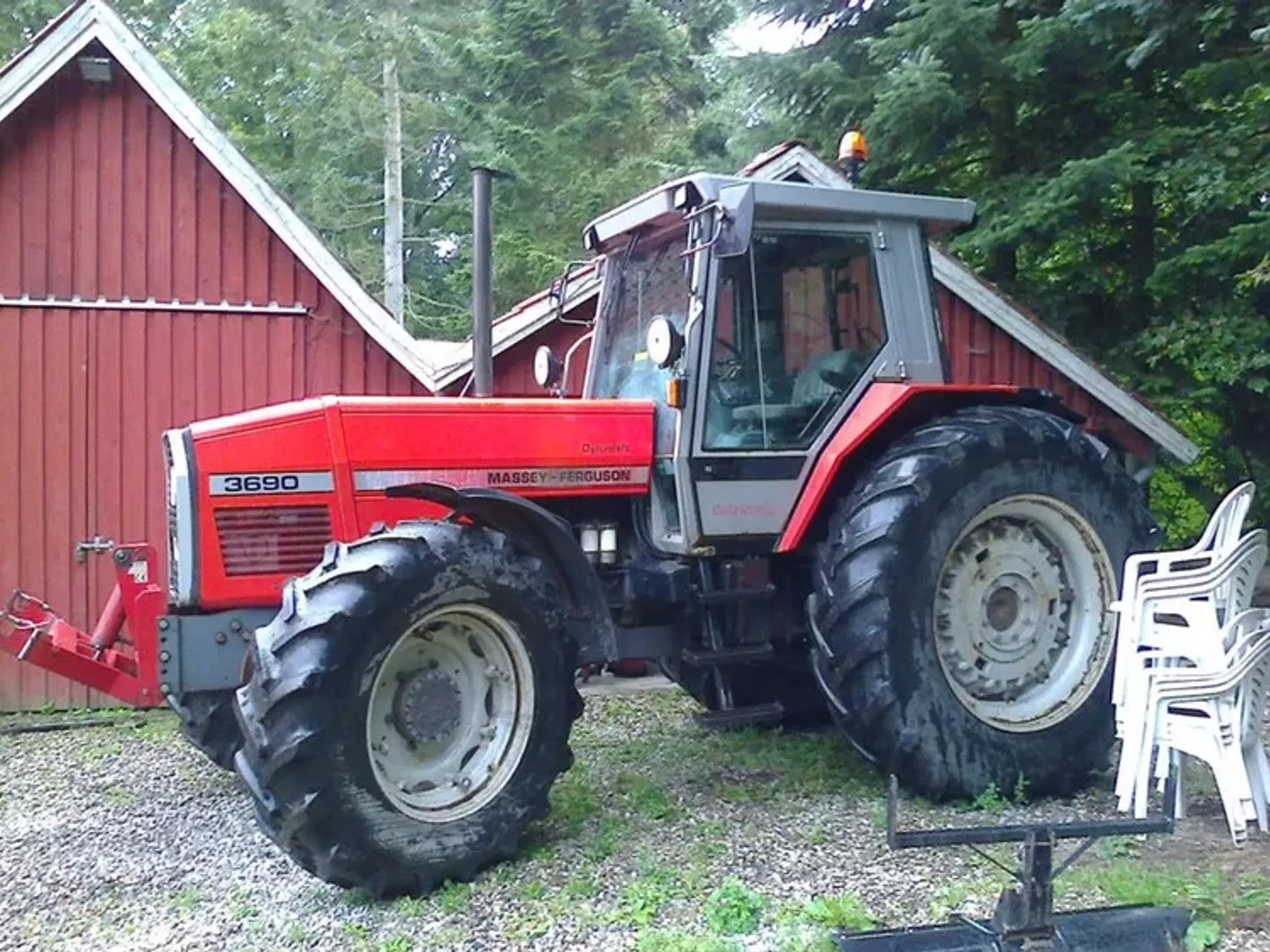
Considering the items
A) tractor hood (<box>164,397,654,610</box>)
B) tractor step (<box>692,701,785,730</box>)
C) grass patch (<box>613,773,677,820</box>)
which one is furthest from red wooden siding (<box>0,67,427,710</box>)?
tractor step (<box>692,701,785,730</box>)

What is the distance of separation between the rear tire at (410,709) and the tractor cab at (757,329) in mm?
971

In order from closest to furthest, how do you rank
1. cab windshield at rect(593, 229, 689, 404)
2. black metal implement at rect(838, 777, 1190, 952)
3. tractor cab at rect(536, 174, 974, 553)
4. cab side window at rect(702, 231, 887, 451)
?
black metal implement at rect(838, 777, 1190, 952)
tractor cab at rect(536, 174, 974, 553)
cab side window at rect(702, 231, 887, 451)
cab windshield at rect(593, 229, 689, 404)

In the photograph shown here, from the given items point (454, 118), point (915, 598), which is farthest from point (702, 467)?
point (454, 118)

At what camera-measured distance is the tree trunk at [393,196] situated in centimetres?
1883

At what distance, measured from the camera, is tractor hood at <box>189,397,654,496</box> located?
4.84 meters

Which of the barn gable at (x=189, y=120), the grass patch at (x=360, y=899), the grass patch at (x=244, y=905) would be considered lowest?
the grass patch at (x=244, y=905)

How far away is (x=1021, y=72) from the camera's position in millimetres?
9312

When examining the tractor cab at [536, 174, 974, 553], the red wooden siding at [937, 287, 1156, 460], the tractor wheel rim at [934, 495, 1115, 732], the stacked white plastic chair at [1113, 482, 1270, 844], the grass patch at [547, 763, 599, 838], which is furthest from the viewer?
the red wooden siding at [937, 287, 1156, 460]

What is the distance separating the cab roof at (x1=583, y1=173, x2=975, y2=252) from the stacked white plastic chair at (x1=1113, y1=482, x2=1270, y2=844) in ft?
6.09

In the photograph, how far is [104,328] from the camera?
27.5 ft

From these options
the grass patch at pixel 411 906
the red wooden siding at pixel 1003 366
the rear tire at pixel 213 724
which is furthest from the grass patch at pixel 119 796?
the red wooden siding at pixel 1003 366

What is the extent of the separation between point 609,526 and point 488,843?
1.56 m

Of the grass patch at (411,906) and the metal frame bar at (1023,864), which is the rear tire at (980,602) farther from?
the grass patch at (411,906)

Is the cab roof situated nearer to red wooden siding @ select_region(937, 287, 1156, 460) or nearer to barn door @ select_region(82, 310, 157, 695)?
barn door @ select_region(82, 310, 157, 695)
